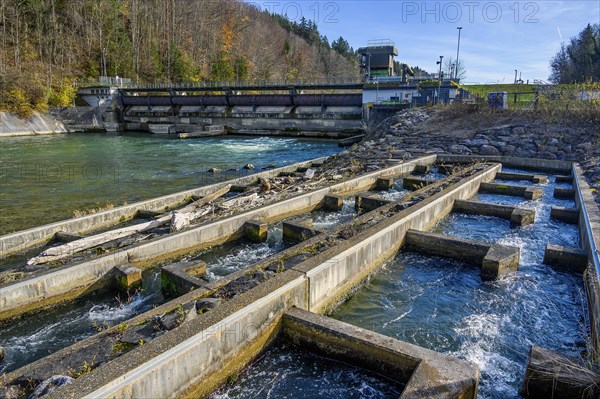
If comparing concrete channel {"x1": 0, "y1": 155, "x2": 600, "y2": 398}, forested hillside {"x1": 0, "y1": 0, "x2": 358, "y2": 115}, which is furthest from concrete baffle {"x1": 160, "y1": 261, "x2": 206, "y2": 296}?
forested hillside {"x1": 0, "y1": 0, "x2": 358, "y2": 115}

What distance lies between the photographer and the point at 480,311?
19.7 ft

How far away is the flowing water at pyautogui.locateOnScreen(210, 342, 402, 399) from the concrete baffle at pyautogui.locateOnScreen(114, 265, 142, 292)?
119 inches

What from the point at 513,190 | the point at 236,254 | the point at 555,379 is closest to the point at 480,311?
the point at 555,379

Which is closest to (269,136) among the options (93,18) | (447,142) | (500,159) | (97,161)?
(97,161)

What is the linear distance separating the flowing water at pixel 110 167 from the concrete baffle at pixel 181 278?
6434 mm

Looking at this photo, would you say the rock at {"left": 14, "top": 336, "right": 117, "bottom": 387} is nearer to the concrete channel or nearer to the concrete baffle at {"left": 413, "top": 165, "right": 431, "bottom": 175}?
the concrete channel

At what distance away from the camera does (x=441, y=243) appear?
314 inches

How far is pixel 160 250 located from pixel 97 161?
18.0 meters

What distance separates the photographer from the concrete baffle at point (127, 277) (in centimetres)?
657

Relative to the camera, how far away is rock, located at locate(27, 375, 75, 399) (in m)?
3.52

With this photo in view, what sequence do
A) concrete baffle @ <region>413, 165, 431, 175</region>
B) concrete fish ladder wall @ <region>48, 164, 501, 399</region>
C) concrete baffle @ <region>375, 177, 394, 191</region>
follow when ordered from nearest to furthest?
concrete fish ladder wall @ <region>48, 164, 501, 399</region>
concrete baffle @ <region>375, 177, 394, 191</region>
concrete baffle @ <region>413, 165, 431, 175</region>

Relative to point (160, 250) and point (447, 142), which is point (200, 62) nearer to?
point (447, 142)

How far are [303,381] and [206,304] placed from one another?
1.46 meters

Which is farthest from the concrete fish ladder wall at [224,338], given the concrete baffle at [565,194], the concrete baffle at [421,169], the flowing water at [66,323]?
the concrete baffle at [421,169]
